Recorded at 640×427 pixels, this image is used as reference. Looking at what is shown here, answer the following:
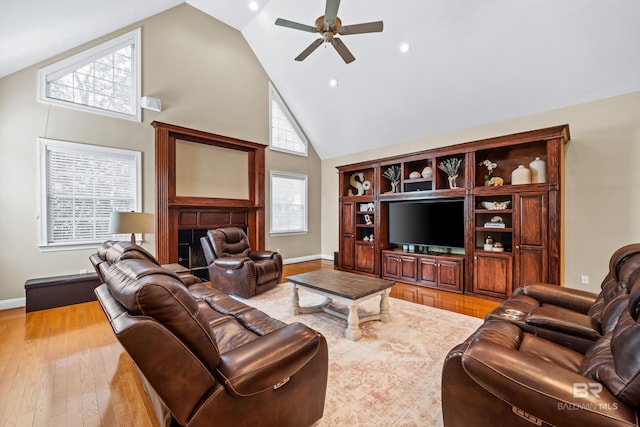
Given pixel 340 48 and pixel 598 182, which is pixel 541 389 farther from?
pixel 598 182

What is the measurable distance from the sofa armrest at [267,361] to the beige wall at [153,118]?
14.2 feet

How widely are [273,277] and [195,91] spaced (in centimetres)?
394

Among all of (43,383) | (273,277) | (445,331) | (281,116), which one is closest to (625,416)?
(445,331)

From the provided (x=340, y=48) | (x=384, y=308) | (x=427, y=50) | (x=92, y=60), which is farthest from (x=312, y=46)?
(x=92, y=60)

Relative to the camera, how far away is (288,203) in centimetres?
702

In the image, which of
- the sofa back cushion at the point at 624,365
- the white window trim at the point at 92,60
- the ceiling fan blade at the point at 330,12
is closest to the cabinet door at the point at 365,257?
the ceiling fan blade at the point at 330,12

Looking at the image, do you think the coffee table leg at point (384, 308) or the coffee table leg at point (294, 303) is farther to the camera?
the coffee table leg at point (294, 303)

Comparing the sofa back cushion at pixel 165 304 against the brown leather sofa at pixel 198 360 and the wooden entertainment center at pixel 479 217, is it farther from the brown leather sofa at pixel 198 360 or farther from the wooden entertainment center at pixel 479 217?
the wooden entertainment center at pixel 479 217

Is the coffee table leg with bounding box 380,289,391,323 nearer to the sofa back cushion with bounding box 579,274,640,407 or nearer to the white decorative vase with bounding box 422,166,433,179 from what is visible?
the sofa back cushion with bounding box 579,274,640,407

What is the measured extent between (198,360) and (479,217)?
472cm

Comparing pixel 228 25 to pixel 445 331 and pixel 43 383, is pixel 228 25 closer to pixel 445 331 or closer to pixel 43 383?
pixel 43 383

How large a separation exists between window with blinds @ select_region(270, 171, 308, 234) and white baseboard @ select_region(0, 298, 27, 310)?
4.19 m

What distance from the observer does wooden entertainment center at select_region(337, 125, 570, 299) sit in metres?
3.63

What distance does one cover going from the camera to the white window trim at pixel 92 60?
3813mm
